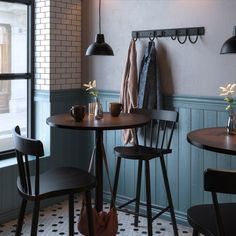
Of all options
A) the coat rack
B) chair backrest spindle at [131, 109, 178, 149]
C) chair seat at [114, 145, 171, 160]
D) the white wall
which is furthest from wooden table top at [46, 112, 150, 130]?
the coat rack

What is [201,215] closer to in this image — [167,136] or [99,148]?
[99,148]

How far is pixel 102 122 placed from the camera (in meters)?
3.08

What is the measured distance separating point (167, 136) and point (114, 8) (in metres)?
1.37

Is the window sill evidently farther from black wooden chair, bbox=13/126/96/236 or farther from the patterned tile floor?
black wooden chair, bbox=13/126/96/236

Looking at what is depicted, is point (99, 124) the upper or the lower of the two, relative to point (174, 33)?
lower

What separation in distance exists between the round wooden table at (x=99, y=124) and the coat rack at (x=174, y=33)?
0.79 meters

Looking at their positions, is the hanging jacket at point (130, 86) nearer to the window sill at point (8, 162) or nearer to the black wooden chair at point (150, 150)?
the black wooden chair at point (150, 150)

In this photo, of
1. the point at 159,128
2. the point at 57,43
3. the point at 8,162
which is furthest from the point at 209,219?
the point at 57,43

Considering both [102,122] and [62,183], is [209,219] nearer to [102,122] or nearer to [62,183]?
[62,183]

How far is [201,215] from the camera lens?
2227mm

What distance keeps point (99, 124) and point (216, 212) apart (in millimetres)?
1284

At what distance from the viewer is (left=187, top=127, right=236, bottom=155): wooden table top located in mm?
2363

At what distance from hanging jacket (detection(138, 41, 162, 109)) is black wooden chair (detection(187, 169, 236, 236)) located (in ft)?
5.08

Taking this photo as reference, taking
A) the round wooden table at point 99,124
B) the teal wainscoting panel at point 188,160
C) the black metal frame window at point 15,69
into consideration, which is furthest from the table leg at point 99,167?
the black metal frame window at point 15,69
